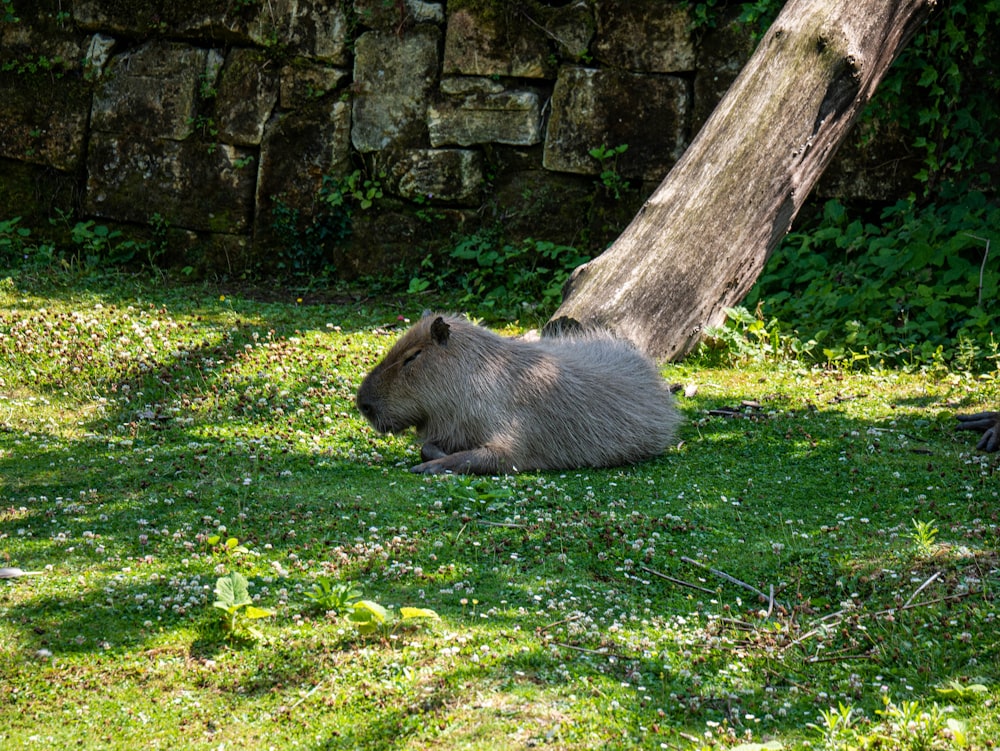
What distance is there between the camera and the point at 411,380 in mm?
5348

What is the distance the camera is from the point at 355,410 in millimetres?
6172

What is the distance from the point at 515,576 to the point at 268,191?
6.90 m

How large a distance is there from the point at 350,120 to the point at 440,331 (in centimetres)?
495

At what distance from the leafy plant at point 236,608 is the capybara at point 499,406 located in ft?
6.62

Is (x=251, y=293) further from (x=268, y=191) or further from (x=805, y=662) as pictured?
(x=805, y=662)

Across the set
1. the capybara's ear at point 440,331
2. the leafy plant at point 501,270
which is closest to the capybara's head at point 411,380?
the capybara's ear at point 440,331

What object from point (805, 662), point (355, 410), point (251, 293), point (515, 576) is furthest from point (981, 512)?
point (251, 293)

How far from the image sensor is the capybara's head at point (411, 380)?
17.4 feet

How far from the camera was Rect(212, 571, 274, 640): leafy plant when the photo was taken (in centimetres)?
314

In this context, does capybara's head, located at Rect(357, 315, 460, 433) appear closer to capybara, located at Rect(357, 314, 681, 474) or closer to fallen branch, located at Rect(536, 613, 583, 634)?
capybara, located at Rect(357, 314, 681, 474)

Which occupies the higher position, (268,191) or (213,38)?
(213,38)

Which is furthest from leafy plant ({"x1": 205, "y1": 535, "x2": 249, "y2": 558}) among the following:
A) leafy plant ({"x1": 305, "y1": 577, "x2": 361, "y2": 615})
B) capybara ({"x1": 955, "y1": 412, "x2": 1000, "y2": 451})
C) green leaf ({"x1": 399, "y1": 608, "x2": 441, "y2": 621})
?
capybara ({"x1": 955, "y1": 412, "x2": 1000, "y2": 451})

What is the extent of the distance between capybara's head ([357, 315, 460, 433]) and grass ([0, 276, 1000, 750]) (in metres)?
0.24

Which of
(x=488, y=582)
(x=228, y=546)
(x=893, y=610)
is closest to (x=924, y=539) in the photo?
(x=893, y=610)
